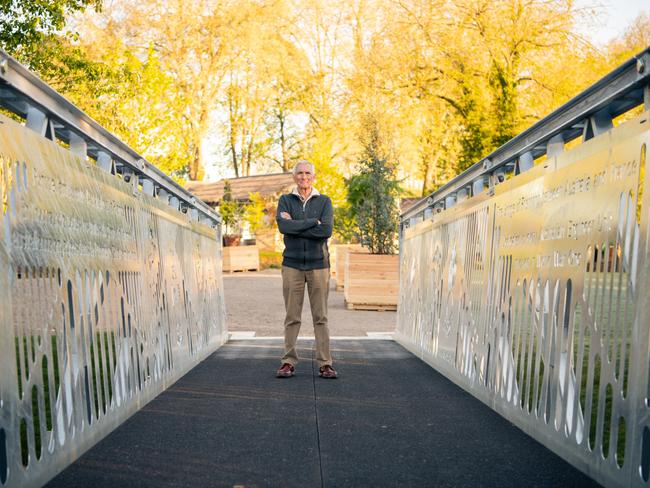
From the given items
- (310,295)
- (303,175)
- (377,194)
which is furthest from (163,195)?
(377,194)

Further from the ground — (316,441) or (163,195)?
(163,195)

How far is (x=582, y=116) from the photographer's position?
3.99 m

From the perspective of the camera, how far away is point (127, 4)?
4138 centimetres

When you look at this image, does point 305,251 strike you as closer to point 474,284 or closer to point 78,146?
point 474,284

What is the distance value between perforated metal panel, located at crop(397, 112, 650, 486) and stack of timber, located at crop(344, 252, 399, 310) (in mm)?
9414

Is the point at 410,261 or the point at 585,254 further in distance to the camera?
the point at 410,261

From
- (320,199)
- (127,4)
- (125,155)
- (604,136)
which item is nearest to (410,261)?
A: (320,199)

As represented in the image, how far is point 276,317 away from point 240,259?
65.9 ft

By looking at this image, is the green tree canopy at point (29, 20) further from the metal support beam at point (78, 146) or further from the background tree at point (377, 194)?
the metal support beam at point (78, 146)

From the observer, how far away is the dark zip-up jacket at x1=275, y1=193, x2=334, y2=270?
753 cm

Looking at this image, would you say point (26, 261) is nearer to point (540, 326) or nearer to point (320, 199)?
point (540, 326)

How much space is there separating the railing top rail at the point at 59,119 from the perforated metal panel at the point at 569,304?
8.62 ft

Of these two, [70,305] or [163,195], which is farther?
[163,195]

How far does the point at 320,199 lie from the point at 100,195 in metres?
3.22
